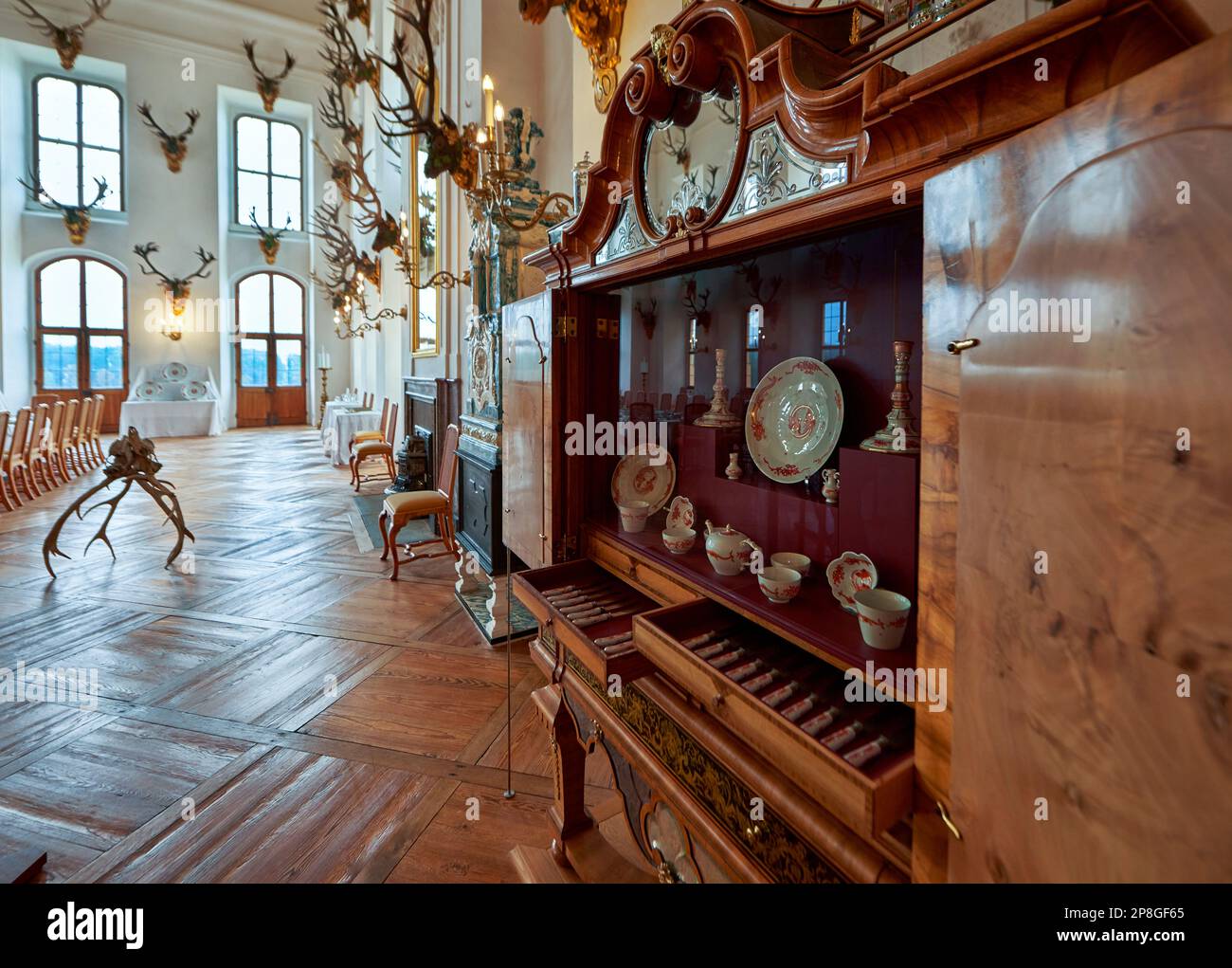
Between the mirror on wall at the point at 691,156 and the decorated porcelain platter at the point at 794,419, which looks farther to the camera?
the decorated porcelain platter at the point at 794,419

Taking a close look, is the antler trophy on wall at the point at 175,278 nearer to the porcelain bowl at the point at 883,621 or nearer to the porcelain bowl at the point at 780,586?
the porcelain bowl at the point at 780,586

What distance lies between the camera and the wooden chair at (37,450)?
6.24m

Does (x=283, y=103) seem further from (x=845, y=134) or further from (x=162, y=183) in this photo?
(x=845, y=134)

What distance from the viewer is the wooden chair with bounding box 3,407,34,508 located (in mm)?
5918

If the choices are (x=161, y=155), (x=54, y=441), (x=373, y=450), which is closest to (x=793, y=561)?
(x=373, y=450)

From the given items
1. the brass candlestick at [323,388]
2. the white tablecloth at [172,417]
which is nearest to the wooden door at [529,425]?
the brass candlestick at [323,388]

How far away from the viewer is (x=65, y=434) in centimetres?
742

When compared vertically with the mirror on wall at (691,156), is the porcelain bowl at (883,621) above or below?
below

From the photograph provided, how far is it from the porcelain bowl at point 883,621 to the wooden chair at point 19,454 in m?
7.79

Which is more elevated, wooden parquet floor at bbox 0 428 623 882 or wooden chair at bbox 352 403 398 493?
wooden chair at bbox 352 403 398 493

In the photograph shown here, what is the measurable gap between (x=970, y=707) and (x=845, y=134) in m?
0.79

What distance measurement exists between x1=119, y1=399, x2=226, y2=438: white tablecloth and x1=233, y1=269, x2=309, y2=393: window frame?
1.64 metres

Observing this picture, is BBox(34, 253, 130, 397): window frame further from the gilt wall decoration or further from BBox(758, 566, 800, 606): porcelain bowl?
BBox(758, 566, 800, 606): porcelain bowl

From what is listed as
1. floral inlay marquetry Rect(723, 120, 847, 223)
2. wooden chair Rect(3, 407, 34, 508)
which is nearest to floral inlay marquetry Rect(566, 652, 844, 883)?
floral inlay marquetry Rect(723, 120, 847, 223)
